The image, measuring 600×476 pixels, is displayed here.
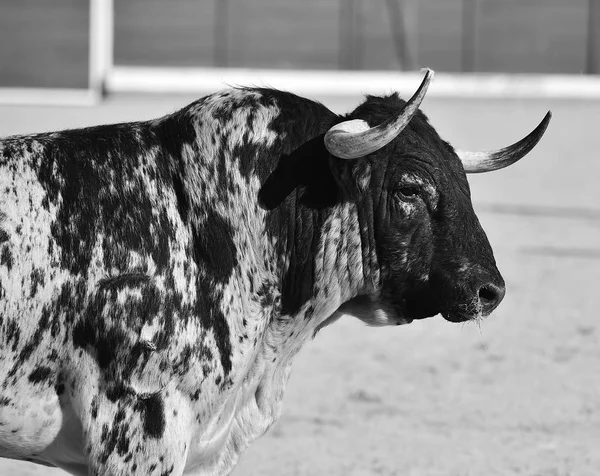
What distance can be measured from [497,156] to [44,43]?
1600 centimetres

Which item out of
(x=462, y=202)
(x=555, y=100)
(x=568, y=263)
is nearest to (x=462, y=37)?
(x=555, y=100)

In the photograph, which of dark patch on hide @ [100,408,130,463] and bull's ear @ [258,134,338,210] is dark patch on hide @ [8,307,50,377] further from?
bull's ear @ [258,134,338,210]

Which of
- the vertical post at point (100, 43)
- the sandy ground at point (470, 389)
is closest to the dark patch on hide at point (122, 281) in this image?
the sandy ground at point (470, 389)

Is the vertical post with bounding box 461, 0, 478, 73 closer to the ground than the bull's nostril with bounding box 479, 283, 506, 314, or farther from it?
closer to the ground

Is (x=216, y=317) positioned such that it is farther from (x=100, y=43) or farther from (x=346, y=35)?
(x=346, y=35)

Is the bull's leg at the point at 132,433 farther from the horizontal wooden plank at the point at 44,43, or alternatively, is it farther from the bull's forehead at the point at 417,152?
the horizontal wooden plank at the point at 44,43

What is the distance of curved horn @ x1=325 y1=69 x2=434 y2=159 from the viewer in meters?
3.06

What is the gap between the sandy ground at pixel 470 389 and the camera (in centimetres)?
486

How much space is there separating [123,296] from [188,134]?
553 millimetres

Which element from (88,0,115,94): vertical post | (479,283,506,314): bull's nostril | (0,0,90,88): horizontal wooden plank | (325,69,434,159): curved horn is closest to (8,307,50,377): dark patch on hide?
(325,69,434,159): curved horn

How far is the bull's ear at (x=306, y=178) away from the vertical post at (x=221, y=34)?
15.7 m

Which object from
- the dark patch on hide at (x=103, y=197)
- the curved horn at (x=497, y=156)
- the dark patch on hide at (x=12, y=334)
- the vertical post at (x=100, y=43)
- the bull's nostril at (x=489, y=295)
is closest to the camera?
the dark patch on hide at (x=12, y=334)

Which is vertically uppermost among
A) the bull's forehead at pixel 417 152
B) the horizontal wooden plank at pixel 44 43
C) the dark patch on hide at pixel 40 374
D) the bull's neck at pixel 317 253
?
the bull's forehead at pixel 417 152

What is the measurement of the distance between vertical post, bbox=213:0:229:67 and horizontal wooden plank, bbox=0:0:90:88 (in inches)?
84.6
